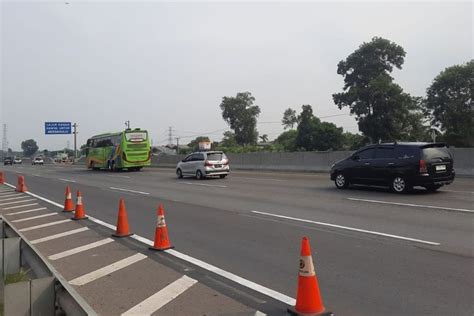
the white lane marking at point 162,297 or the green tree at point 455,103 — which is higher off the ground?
the green tree at point 455,103

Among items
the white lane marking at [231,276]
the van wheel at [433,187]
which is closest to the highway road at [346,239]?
the white lane marking at [231,276]

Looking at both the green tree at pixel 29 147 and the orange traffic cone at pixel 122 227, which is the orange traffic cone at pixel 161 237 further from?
the green tree at pixel 29 147

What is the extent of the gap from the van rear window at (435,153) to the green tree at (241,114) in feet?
239

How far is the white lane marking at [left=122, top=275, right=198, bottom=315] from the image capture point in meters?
5.08

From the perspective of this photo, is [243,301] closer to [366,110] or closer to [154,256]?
[154,256]

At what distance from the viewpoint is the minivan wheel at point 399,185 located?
15195mm

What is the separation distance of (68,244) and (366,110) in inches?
1824

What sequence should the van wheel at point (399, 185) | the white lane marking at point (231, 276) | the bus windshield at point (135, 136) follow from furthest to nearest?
the bus windshield at point (135, 136) → the van wheel at point (399, 185) → the white lane marking at point (231, 276)

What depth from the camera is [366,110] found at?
5100cm

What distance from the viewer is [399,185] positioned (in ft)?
50.4

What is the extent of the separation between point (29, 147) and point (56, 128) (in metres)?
120

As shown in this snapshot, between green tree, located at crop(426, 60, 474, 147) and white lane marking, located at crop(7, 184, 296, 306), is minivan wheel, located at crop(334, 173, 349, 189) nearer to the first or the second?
white lane marking, located at crop(7, 184, 296, 306)

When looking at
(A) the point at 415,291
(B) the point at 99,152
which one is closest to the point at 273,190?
(A) the point at 415,291

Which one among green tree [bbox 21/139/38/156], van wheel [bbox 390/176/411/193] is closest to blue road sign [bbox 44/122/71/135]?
van wheel [bbox 390/176/411/193]
